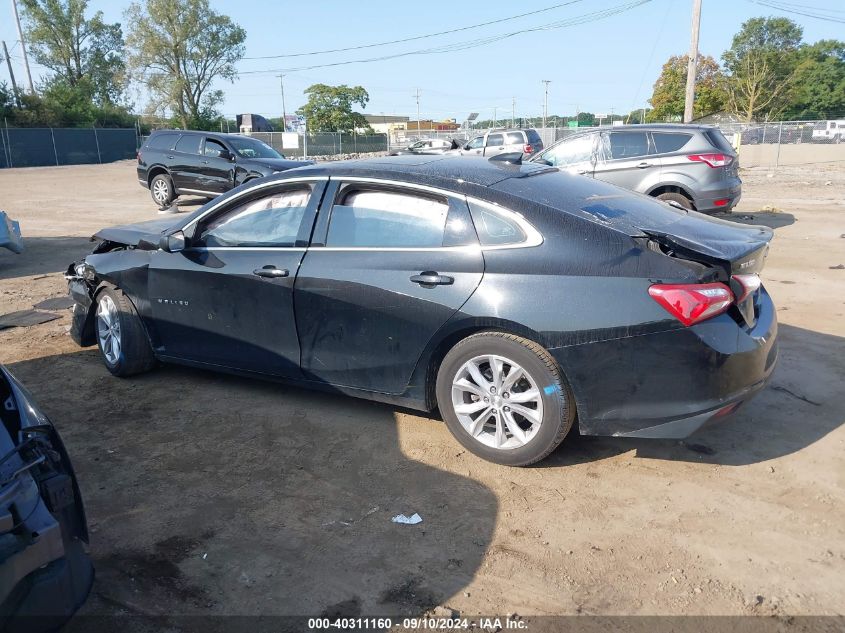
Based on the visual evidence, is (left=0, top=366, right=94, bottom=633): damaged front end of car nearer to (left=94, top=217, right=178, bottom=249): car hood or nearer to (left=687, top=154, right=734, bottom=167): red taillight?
(left=94, top=217, right=178, bottom=249): car hood

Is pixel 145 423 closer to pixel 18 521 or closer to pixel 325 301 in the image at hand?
pixel 325 301

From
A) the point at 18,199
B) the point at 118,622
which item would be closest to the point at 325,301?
the point at 118,622

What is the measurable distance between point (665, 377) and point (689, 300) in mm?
392

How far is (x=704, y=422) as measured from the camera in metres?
3.30

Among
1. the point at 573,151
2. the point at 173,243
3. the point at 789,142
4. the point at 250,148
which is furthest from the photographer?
the point at 789,142

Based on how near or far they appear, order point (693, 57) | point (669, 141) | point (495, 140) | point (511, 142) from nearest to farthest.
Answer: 1. point (669, 141)
2. point (693, 57)
3. point (511, 142)
4. point (495, 140)

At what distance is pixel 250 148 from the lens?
15.7 metres

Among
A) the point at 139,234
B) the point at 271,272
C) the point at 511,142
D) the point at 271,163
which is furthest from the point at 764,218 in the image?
the point at 511,142

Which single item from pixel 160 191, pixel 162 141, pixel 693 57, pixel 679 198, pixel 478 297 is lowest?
pixel 160 191

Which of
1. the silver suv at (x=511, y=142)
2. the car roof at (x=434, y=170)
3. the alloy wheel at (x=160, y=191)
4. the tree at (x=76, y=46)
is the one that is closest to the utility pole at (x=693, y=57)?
the silver suv at (x=511, y=142)

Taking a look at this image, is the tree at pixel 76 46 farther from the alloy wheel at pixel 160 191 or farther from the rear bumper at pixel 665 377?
the rear bumper at pixel 665 377

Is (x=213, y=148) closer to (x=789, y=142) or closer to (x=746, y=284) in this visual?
(x=746, y=284)

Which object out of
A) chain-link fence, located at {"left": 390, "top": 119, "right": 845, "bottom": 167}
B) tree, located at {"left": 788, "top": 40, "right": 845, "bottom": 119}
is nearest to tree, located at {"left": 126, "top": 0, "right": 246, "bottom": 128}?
chain-link fence, located at {"left": 390, "top": 119, "right": 845, "bottom": 167}

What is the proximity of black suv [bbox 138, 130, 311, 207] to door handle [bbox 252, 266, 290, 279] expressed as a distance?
1096cm
